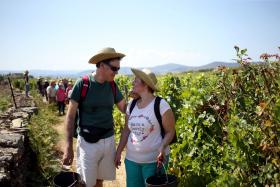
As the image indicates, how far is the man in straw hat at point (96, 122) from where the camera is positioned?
13.0 feet

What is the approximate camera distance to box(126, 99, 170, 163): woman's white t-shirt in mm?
3734

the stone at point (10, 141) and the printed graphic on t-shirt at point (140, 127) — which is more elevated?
the printed graphic on t-shirt at point (140, 127)

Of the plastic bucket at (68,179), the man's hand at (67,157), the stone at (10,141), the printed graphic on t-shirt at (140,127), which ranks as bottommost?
the stone at (10,141)

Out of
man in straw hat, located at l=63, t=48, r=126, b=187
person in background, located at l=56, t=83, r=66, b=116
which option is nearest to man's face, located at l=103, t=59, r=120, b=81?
man in straw hat, located at l=63, t=48, r=126, b=187

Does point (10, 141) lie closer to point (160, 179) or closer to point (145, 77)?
point (145, 77)

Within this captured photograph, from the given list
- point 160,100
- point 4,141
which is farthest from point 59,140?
point 160,100

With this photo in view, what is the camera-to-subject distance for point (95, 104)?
4000 mm

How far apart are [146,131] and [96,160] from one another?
70 cm

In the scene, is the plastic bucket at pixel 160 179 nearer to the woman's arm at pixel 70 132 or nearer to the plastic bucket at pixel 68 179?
the plastic bucket at pixel 68 179

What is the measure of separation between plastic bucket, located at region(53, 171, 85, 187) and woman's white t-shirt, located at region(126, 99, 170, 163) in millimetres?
572

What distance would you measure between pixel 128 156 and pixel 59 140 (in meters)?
6.34

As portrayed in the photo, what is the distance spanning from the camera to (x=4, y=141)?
5.58m

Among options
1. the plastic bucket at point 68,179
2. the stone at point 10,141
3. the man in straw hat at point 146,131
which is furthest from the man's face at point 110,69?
the stone at point 10,141

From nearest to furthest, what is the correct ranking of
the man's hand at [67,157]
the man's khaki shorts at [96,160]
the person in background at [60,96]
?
the man's hand at [67,157], the man's khaki shorts at [96,160], the person in background at [60,96]
